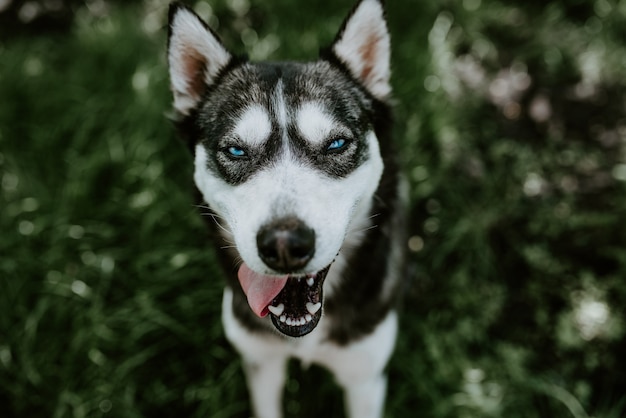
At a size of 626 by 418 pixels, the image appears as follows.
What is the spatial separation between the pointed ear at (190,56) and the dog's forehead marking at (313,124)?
1.69 feet

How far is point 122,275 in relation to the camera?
3295 mm

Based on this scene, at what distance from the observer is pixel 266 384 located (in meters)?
2.69

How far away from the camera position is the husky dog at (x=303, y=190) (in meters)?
1.81

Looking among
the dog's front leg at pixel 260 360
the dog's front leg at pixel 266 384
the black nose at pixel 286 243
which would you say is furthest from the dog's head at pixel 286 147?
the dog's front leg at pixel 266 384

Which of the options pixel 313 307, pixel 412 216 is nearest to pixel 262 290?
pixel 313 307

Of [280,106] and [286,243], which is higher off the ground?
[280,106]

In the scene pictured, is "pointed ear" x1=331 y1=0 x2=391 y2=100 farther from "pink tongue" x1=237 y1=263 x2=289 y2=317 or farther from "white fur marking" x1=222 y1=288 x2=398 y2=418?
"white fur marking" x1=222 y1=288 x2=398 y2=418

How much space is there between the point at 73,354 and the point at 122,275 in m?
0.55

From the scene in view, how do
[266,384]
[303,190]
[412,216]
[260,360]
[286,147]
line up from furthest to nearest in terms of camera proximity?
[412,216]
[266,384]
[260,360]
[286,147]
[303,190]

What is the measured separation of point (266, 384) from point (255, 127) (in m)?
1.44

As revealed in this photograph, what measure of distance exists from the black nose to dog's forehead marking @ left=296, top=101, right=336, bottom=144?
1.34 ft

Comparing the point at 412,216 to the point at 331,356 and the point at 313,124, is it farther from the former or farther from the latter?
the point at 313,124

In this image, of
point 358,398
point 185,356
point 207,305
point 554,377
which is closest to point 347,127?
point 358,398

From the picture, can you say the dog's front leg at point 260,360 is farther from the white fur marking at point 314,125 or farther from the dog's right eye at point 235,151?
the white fur marking at point 314,125
